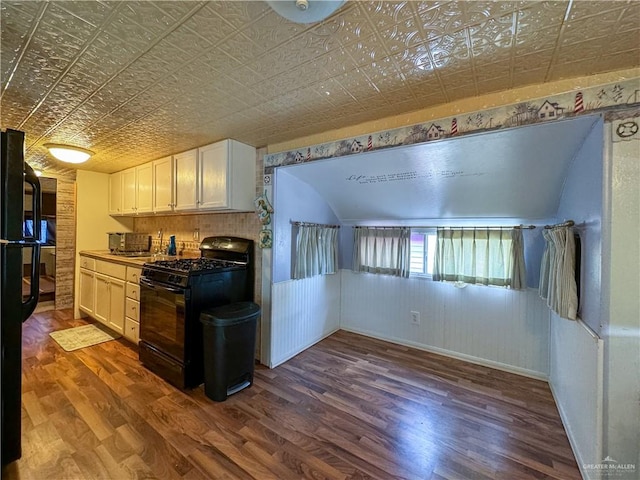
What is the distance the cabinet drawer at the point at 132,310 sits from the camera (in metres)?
2.89

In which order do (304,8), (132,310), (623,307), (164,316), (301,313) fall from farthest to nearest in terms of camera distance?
1. (301,313)
2. (132,310)
3. (164,316)
4. (623,307)
5. (304,8)

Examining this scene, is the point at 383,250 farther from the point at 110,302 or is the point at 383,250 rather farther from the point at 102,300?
the point at 102,300

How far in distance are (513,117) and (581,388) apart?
5.44ft

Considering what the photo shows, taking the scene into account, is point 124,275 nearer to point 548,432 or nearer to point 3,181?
point 3,181

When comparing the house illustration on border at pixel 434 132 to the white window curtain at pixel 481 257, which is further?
the white window curtain at pixel 481 257

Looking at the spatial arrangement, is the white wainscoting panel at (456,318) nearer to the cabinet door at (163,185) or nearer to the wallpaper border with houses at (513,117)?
the wallpaper border with houses at (513,117)

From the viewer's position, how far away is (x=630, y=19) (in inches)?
41.6

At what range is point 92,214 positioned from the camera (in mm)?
4152

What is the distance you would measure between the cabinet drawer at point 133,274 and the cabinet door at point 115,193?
157 cm

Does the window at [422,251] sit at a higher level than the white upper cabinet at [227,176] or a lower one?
lower

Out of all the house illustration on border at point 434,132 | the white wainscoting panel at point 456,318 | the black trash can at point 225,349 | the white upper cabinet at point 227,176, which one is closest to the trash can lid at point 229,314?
the black trash can at point 225,349

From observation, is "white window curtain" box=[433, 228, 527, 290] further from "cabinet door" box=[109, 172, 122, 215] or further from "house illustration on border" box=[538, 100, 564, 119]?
"cabinet door" box=[109, 172, 122, 215]

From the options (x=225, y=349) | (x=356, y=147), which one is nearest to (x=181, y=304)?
(x=225, y=349)

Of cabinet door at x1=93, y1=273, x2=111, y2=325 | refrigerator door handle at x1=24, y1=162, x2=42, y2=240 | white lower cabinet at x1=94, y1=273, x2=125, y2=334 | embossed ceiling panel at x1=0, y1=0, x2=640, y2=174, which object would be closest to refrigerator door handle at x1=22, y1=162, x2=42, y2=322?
refrigerator door handle at x1=24, y1=162, x2=42, y2=240
